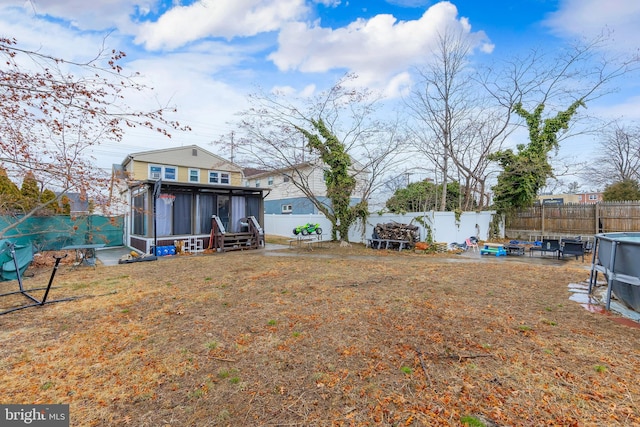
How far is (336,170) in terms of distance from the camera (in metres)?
12.9

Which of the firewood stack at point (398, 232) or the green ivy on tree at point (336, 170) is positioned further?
the green ivy on tree at point (336, 170)

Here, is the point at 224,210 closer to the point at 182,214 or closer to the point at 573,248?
the point at 182,214

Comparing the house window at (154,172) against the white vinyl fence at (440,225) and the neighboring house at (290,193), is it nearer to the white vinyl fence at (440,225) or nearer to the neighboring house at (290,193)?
the neighboring house at (290,193)

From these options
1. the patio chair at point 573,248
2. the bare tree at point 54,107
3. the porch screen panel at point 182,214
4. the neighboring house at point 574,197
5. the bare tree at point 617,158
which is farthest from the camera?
the neighboring house at point 574,197

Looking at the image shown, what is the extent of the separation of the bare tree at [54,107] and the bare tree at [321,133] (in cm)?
691

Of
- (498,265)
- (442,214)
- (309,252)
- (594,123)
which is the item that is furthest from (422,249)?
(594,123)

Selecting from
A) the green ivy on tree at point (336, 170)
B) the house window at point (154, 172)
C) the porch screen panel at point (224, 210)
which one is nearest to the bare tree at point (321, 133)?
the green ivy on tree at point (336, 170)

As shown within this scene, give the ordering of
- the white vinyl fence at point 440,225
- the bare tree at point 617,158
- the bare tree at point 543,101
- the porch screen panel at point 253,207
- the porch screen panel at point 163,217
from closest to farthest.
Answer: the porch screen panel at point 163,217, the white vinyl fence at point 440,225, the bare tree at point 543,101, the porch screen panel at point 253,207, the bare tree at point 617,158

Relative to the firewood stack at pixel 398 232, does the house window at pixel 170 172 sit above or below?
above

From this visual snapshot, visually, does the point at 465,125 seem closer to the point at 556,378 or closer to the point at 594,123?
the point at 594,123

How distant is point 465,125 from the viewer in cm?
1393

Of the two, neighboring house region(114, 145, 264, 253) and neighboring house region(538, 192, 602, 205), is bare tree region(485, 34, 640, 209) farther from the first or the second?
neighboring house region(538, 192, 602, 205)

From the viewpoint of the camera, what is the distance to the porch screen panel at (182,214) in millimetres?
11820

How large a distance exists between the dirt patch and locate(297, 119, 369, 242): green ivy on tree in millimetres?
7751
